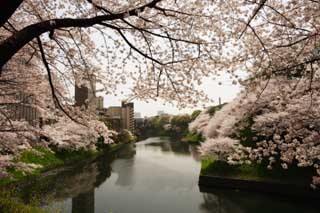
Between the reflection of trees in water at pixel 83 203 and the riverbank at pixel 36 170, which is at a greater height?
the riverbank at pixel 36 170

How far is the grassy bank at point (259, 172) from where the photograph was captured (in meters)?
12.3

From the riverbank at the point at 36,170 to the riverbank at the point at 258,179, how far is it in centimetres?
765

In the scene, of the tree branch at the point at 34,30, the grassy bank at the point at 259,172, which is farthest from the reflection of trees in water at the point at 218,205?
the tree branch at the point at 34,30

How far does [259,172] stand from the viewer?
13523 millimetres

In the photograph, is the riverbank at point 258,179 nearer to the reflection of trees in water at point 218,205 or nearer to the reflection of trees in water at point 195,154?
the reflection of trees in water at point 218,205

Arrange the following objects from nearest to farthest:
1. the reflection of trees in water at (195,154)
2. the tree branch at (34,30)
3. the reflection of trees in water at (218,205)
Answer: the tree branch at (34,30) → the reflection of trees in water at (218,205) → the reflection of trees in water at (195,154)

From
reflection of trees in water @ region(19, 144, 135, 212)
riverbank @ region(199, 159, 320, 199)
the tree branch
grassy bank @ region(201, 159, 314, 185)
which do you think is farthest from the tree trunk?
grassy bank @ region(201, 159, 314, 185)

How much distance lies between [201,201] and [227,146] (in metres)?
3.84

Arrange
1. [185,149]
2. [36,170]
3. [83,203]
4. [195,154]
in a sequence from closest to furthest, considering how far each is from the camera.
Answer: [83,203] → [36,170] → [195,154] → [185,149]

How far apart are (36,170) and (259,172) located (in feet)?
38.0

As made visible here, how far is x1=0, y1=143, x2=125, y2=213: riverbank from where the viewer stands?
24.1 ft

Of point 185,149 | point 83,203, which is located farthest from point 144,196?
point 185,149

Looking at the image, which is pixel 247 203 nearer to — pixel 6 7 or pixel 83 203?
pixel 83 203

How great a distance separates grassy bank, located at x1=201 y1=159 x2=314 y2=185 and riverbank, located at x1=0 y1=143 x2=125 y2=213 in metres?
8.08
